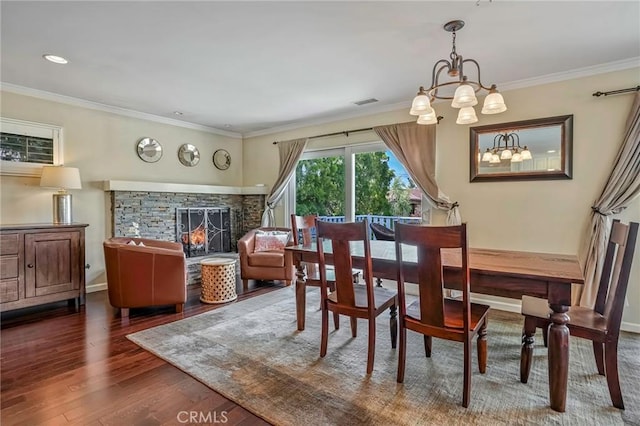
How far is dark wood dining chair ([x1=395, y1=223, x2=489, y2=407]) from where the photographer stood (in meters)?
1.79

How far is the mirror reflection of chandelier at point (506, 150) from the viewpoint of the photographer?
3561mm

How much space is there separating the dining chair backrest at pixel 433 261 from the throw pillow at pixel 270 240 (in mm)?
2972

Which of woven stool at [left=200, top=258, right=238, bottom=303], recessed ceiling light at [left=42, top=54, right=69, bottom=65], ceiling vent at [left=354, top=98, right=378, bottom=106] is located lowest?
woven stool at [left=200, top=258, right=238, bottom=303]

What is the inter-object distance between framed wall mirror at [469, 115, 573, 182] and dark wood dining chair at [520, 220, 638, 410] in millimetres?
1400

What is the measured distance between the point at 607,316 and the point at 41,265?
15.6ft

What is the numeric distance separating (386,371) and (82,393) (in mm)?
1902

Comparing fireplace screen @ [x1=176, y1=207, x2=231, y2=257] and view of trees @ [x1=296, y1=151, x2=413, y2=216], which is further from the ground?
view of trees @ [x1=296, y1=151, x2=413, y2=216]

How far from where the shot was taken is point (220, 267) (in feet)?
12.5

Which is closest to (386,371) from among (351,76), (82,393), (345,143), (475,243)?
(82,393)

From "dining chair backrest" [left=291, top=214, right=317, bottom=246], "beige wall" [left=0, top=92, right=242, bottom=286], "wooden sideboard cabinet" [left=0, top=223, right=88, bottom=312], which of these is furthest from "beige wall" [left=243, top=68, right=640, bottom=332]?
A: "wooden sideboard cabinet" [left=0, top=223, right=88, bottom=312]

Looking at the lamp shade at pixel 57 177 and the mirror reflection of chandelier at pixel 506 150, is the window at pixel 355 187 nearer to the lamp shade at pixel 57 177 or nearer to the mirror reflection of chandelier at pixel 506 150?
the mirror reflection of chandelier at pixel 506 150

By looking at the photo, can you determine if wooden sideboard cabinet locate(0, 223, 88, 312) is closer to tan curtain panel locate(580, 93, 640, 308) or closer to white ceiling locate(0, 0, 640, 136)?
white ceiling locate(0, 0, 640, 136)

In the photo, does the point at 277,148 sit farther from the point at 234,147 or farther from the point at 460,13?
the point at 460,13

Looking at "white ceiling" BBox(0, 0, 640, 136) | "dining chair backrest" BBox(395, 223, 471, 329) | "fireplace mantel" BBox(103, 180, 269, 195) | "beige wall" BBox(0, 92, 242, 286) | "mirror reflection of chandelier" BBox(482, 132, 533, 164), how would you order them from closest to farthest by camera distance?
1. "dining chair backrest" BBox(395, 223, 471, 329)
2. "white ceiling" BBox(0, 0, 640, 136)
3. "mirror reflection of chandelier" BBox(482, 132, 533, 164)
4. "beige wall" BBox(0, 92, 242, 286)
5. "fireplace mantel" BBox(103, 180, 269, 195)
